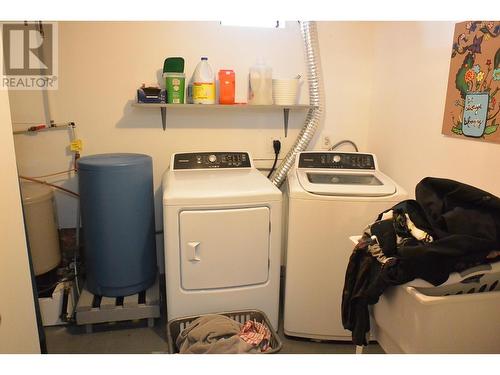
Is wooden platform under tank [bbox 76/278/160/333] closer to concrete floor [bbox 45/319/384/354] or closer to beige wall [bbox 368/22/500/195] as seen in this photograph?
concrete floor [bbox 45/319/384/354]

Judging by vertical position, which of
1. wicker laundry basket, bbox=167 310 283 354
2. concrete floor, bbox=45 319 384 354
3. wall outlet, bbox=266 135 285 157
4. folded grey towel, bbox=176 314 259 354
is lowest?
concrete floor, bbox=45 319 384 354

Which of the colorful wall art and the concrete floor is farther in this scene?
the concrete floor

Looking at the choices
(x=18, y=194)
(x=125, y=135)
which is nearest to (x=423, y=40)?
(x=125, y=135)

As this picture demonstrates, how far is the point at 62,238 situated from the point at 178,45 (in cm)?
165

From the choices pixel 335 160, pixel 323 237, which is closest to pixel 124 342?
pixel 323 237

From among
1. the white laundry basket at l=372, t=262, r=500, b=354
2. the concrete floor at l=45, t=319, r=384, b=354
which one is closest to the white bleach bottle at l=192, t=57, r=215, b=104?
the concrete floor at l=45, t=319, r=384, b=354

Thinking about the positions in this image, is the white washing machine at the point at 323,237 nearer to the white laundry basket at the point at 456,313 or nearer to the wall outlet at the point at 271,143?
the wall outlet at the point at 271,143

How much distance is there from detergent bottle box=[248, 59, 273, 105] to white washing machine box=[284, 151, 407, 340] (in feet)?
2.09

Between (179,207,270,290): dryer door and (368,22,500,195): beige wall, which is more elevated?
(368,22,500,195): beige wall

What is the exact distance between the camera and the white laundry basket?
95cm

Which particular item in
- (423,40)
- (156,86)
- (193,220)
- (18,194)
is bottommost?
(193,220)

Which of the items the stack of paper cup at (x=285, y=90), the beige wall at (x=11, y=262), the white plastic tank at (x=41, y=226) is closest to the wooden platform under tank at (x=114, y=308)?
the white plastic tank at (x=41, y=226)
